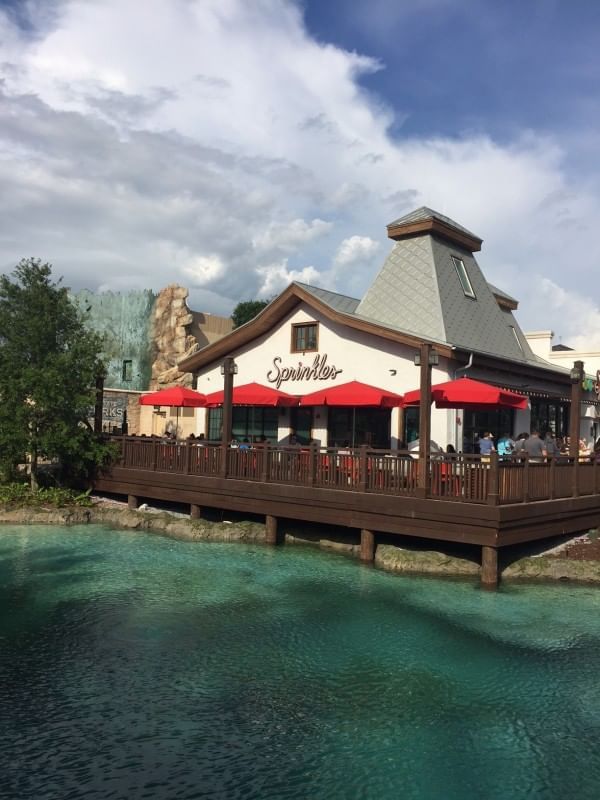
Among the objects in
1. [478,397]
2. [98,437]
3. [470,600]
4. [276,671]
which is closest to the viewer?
[276,671]

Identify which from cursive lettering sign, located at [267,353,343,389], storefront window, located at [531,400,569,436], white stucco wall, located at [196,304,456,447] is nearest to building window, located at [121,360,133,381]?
white stucco wall, located at [196,304,456,447]

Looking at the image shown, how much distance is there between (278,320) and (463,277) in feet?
21.9

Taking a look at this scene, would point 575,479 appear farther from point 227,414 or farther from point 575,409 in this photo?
point 227,414

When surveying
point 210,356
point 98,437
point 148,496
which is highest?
point 210,356

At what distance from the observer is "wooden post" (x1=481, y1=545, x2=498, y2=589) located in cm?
1284

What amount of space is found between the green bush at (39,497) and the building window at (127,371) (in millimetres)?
32114

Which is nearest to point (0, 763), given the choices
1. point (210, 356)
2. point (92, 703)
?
point (92, 703)

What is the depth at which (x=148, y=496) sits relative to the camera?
19625 millimetres

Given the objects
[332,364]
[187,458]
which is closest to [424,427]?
[187,458]

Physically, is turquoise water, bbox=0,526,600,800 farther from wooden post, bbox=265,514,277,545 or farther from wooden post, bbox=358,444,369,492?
wooden post, bbox=265,514,277,545

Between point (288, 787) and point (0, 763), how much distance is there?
2.66m

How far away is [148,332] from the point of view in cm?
5303

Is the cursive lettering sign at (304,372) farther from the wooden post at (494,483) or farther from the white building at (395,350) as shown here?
the wooden post at (494,483)

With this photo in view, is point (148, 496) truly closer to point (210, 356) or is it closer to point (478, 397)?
point (210, 356)
